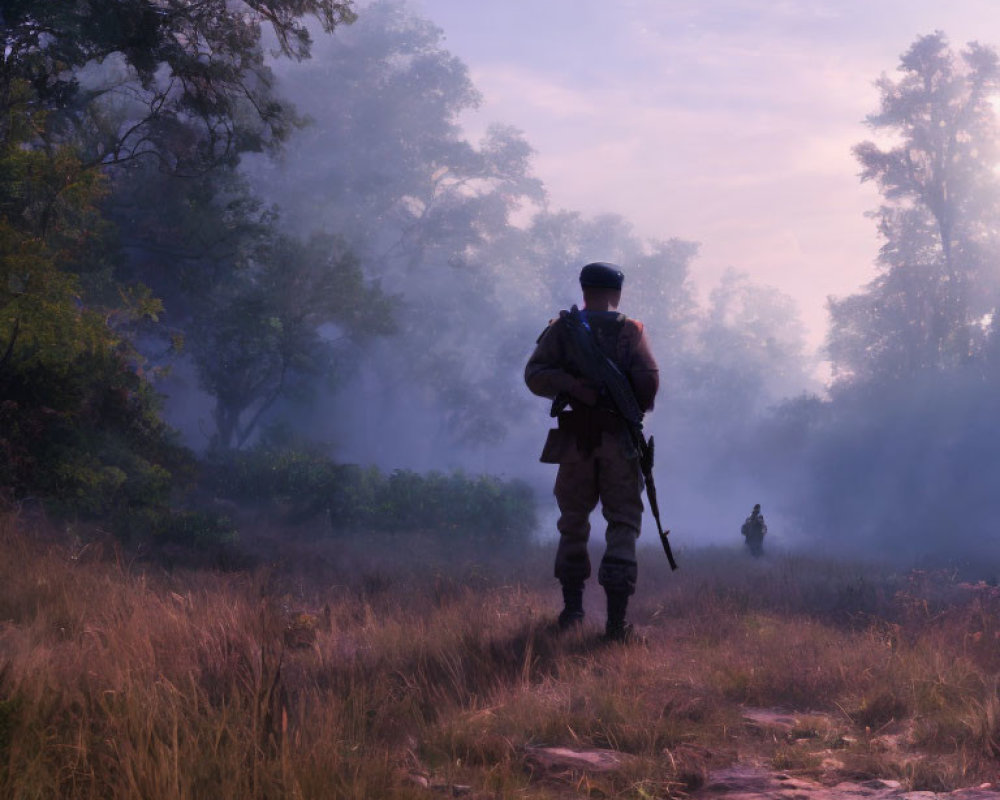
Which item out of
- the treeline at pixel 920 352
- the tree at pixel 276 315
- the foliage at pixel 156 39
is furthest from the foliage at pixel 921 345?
the foliage at pixel 156 39

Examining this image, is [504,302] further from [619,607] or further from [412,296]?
[619,607]

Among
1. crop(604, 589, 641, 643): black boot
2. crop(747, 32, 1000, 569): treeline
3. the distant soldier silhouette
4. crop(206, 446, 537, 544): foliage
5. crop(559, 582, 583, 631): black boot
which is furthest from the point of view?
crop(747, 32, 1000, 569): treeline

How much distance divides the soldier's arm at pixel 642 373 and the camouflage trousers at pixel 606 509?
0.33 m

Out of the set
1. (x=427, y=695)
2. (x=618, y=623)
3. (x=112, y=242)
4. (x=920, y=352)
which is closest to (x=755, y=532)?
(x=618, y=623)

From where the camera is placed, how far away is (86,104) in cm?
1436

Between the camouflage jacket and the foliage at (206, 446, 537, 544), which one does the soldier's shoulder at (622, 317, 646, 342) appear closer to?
the camouflage jacket

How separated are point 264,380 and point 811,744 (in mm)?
23236

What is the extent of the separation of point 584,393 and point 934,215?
35062 mm

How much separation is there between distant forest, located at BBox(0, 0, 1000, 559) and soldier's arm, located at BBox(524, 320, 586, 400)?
13.6ft

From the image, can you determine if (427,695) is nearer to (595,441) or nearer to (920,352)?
(595,441)

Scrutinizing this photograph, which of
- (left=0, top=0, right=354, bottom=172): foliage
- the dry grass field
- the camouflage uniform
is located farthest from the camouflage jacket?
(left=0, top=0, right=354, bottom=172): foliage

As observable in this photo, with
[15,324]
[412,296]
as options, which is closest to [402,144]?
[412,296]

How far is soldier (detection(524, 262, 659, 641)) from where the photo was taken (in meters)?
5.97

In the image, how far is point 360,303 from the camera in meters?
24.6
